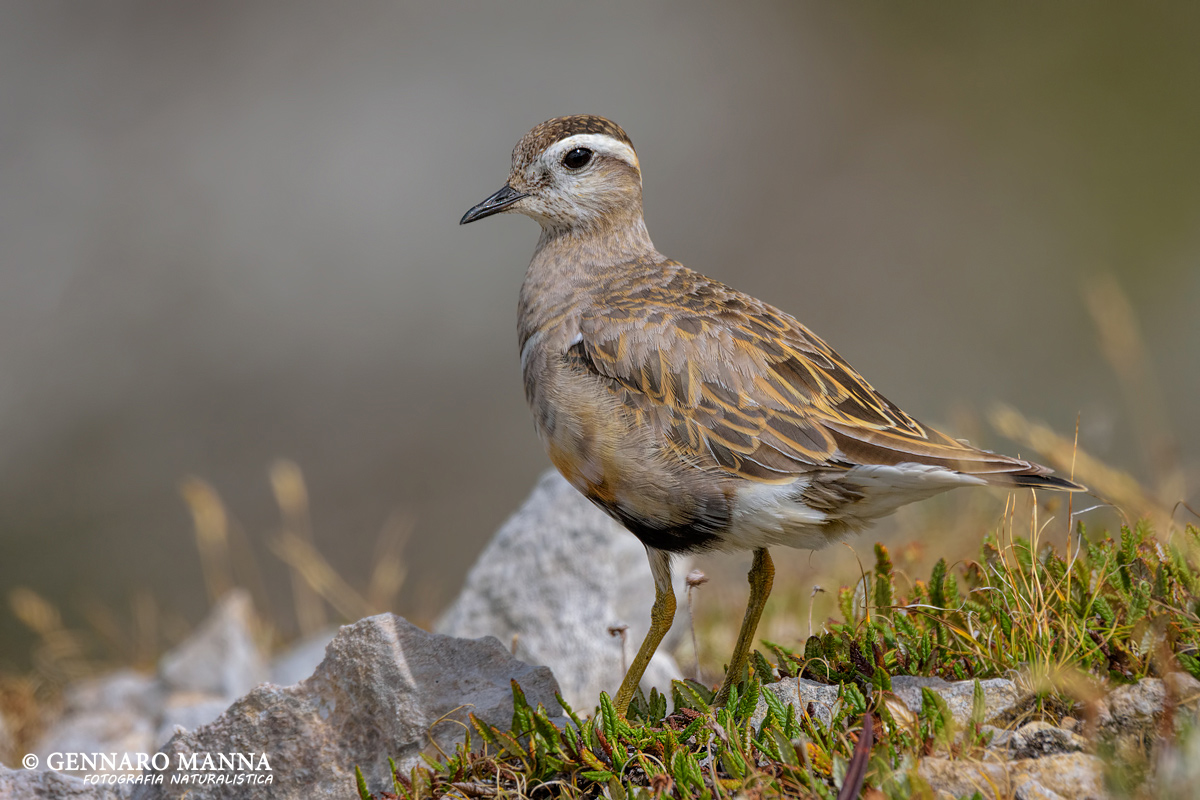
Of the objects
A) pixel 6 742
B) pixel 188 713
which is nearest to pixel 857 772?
pixel 188 713

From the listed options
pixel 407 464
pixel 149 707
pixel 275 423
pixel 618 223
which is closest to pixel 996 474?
pixel 618 223

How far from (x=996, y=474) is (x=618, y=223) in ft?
9.06

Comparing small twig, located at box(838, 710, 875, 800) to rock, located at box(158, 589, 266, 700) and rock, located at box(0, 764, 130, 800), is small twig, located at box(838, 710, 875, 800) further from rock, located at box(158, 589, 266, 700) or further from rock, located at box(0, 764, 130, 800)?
rock, located at box(158, 589, 266, 700)

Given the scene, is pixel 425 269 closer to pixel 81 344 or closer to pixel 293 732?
pixel 81 344

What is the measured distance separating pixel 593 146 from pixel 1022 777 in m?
3.97

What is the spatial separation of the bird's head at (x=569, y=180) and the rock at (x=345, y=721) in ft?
8.25

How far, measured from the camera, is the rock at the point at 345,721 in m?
4.43

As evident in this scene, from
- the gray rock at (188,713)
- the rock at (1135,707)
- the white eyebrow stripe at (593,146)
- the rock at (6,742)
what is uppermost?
the white eyebrow stripe at (593,146)

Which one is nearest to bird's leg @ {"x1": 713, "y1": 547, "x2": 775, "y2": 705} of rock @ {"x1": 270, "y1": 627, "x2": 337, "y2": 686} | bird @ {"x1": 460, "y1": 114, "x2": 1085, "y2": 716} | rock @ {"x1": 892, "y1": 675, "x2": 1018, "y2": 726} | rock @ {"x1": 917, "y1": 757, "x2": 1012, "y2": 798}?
bird @ {"x1": 460, "y1": 114, "x2": 1085, "y2": 716}

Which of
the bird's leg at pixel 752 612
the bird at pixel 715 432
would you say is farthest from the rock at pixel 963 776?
the bird's leg at pixel 752 612

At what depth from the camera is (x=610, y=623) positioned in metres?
6.27

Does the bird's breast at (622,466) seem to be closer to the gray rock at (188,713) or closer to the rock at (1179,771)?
the rock at (1179,771)

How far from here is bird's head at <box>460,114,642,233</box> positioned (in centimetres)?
596

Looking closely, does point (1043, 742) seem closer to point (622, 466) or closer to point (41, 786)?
point (622, 466)
